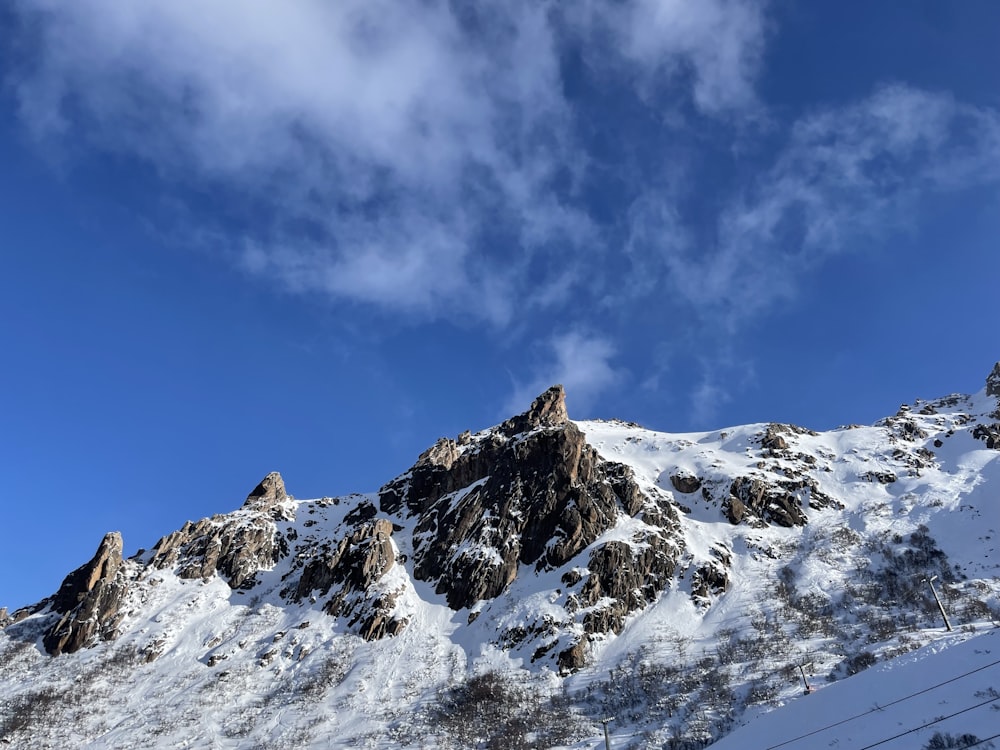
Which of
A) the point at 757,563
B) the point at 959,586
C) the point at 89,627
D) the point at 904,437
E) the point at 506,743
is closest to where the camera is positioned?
the point at 506,743

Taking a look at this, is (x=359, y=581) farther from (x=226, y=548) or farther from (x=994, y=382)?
(x=994, y=382)

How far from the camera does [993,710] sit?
23.2 m

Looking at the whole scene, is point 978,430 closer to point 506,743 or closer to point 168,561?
point 506,743

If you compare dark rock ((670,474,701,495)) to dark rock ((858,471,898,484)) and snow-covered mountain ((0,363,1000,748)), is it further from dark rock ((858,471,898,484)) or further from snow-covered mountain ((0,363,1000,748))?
dark rock ((858,471,898,484))

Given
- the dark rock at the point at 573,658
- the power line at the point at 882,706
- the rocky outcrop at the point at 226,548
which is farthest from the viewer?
the rocky outcrop at the point at 226,548

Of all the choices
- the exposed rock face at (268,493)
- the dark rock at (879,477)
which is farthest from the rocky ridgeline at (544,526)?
the dark rock at (879,477)

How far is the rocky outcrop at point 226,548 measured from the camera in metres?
109

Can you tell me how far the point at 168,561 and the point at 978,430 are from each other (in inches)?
6197

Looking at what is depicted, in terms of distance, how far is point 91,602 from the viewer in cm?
9931

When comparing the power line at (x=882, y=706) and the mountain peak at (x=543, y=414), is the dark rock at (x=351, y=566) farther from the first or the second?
the power line at (x=882, y=706)

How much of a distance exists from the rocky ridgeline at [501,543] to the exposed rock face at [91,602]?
0.86 ft

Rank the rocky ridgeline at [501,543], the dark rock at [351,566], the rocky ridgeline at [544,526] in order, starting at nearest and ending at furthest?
the rocky ridgeline at [544,526] < the rocky ridgeline at [501,543] < the dark rock at [351,566]


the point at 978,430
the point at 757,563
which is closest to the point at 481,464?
the point at 757,563

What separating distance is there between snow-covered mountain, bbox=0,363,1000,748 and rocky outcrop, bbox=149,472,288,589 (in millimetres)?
556
